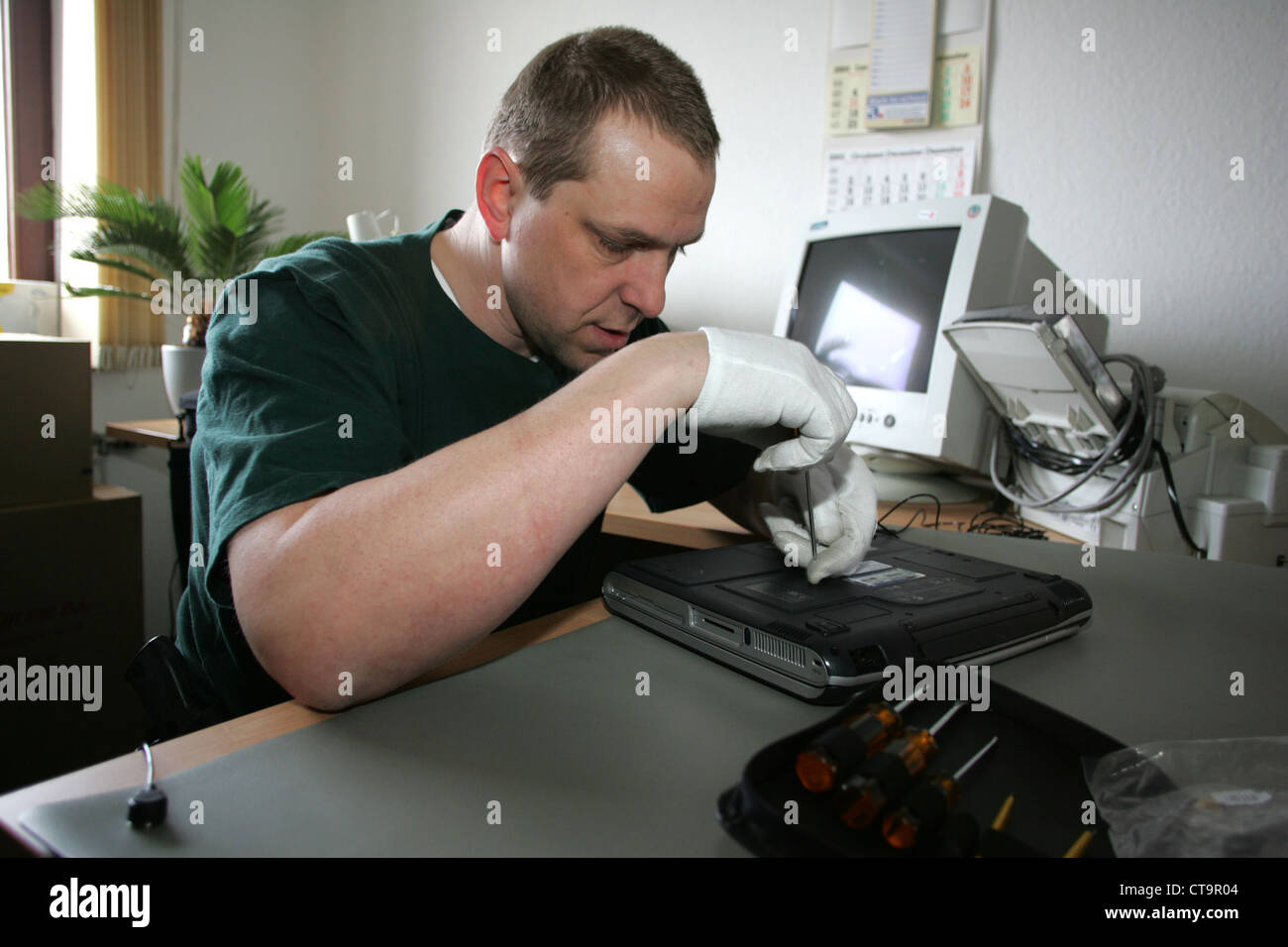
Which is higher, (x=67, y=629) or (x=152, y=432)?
(x=152, y=432)

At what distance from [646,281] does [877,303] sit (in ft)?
2.71

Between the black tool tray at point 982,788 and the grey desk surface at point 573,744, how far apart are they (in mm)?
33

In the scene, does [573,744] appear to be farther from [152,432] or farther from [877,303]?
[152,432]

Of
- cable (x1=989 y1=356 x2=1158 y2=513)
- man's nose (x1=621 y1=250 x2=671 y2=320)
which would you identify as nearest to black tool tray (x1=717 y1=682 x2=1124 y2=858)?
man's nose (x1=621 y1=250 x2=671 y2=320)

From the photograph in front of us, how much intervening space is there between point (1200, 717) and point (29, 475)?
1881 mm

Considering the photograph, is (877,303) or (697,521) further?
(877,303)

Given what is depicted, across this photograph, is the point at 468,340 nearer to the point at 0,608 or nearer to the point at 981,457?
the point at 981,457

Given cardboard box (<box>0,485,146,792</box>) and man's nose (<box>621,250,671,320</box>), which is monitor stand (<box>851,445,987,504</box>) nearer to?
man's nose (<box>621,250,671,320</box>)

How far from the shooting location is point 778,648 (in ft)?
1.86

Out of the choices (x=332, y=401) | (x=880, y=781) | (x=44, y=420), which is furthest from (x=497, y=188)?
(x=44, y=420)

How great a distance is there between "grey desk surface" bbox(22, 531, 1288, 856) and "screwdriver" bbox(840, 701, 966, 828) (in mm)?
57

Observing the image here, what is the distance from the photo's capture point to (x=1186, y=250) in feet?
4.89

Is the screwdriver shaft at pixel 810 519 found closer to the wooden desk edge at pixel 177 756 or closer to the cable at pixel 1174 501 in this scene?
the wooden desk edge at pixel 177 756

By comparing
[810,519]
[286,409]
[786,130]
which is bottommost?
[810,519]
